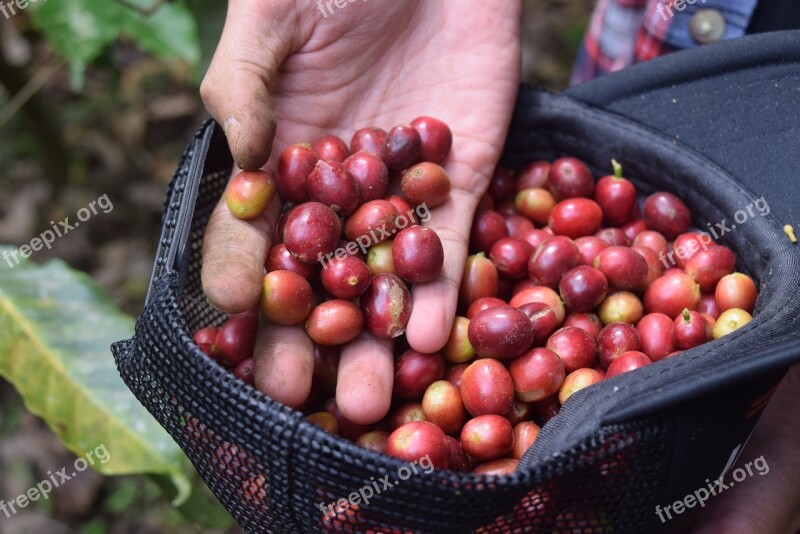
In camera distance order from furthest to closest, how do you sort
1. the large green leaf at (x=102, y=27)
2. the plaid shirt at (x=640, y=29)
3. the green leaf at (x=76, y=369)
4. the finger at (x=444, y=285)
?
the large green leaf at (x=102, y=27) < the plaid shirt at (x=640, y=29) < the green leaf at (x=76, y=369) < the finger at (x=444, y=285)

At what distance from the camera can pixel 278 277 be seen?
176 centimetres

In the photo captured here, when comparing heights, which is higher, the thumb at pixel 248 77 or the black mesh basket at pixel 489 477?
the thumb at pixel 248 77

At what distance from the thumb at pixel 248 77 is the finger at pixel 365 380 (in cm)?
52

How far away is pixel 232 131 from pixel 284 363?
0.55m

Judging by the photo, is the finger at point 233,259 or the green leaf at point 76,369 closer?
the finger at point 233,259

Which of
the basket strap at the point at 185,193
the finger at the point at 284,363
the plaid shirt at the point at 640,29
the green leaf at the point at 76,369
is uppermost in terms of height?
the plaid shirt at the point at 640,29

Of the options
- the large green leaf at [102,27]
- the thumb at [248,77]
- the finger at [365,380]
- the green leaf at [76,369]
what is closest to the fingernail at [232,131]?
the thumb at [248,77]

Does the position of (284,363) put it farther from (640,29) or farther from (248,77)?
(640,29)

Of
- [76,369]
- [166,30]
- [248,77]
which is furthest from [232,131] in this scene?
[166,30]

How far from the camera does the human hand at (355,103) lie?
1729mm

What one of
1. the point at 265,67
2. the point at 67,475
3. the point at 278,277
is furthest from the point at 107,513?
the point at 265,67

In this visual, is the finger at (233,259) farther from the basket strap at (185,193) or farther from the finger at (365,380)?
the finger at (365,380)

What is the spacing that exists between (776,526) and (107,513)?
2458 millimetres

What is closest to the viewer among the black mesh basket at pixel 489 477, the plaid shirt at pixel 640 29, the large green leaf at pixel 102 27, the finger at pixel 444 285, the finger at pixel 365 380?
the black mesh basket at pixel 489 477
